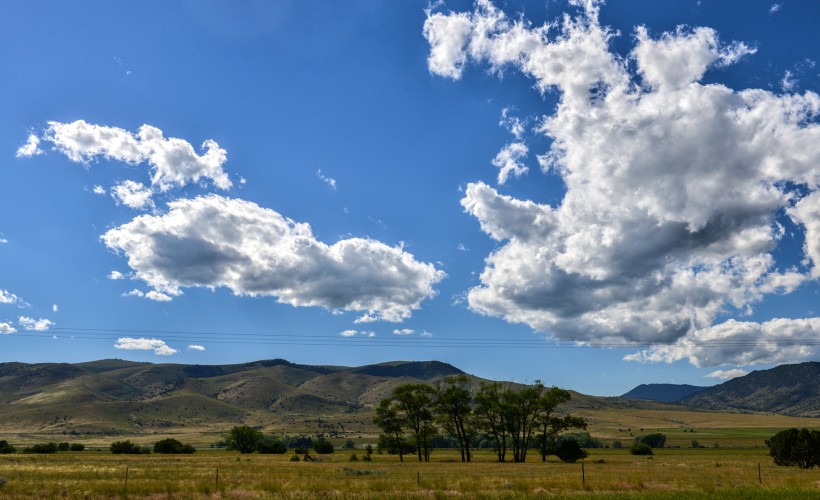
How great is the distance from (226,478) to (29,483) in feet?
47.1

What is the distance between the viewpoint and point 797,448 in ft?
240

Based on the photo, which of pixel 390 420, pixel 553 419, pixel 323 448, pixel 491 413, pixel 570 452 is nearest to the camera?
pixel 570 452

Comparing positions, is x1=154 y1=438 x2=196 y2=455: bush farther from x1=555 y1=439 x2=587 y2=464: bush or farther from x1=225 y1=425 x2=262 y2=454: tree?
x1=555 y1=439 x2=587 y2=464: bush

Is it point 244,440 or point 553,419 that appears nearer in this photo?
point 553,419

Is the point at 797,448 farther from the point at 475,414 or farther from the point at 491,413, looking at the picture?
the point at 475,414

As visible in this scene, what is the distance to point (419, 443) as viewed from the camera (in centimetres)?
10544

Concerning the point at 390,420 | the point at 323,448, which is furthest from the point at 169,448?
the point at 390,420

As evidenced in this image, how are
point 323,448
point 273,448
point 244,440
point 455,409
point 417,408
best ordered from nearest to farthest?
point 455,409, point 417,408, point 323,448, point 273,448, point 244,440

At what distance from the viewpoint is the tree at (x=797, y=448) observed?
7206 centimetres

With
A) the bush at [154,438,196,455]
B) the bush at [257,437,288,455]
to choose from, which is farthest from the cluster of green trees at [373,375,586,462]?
the bush at [154,438,196,455]

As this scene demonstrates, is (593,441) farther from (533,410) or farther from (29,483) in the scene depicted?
(29,483)

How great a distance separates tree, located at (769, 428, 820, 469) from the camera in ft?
236

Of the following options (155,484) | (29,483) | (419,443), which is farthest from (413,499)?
(419,443)

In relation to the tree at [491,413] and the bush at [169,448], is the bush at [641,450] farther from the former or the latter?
the bush at [169,448]
